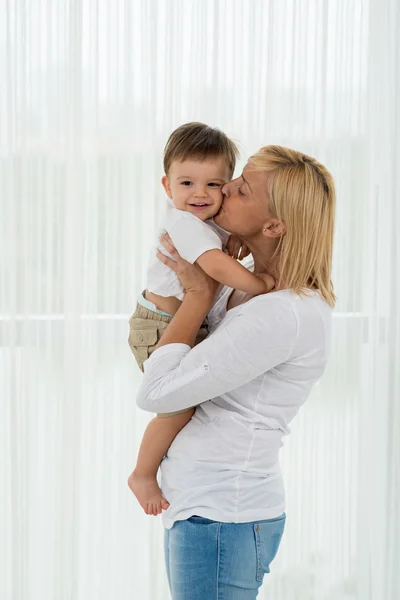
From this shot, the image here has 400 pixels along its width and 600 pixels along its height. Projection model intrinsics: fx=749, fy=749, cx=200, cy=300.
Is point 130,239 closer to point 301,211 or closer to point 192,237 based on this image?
point 192,237

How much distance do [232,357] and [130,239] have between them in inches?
45.2

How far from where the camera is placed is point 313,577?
2.79m

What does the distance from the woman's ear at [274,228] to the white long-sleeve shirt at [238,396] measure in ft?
0.48

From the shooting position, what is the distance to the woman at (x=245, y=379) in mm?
1525

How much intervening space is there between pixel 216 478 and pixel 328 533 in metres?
1.34

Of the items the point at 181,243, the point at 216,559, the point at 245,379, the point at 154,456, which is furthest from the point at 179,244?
the point at 216,559

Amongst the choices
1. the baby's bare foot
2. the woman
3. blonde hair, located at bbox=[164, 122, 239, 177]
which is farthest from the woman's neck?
the baby's bare foot

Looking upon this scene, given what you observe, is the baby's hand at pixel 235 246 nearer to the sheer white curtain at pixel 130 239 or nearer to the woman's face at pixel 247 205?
the woman's face at pixel 247 205

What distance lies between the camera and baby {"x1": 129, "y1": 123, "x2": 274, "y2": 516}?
1695 mm

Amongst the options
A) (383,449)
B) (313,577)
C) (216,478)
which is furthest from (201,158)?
(313,577)

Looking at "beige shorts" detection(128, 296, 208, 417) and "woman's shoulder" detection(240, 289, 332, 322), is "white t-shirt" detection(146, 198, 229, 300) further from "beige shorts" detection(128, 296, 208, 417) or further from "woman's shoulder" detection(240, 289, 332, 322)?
"woman's shoulder" detection(240, 289, 332, 322)

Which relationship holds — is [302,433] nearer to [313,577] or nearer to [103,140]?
[313,577]

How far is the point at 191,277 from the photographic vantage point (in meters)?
1.69

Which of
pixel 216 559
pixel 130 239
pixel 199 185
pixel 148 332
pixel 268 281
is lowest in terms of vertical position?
pixel 216 559
